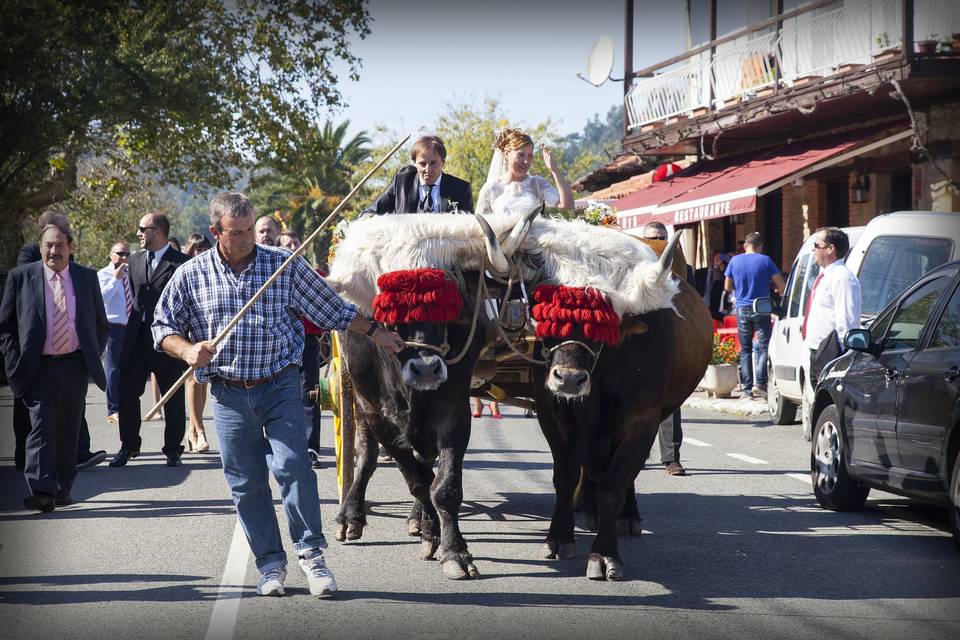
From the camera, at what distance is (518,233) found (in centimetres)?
738

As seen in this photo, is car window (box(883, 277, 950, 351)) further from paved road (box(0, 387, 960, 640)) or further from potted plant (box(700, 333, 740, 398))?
potted plant (box(700, 333, 740, 398))

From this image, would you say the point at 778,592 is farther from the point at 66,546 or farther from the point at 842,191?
the point at 842,191

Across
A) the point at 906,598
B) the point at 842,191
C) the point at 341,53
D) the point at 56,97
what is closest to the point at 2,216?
the point at 56,97

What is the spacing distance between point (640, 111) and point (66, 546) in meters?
22.0

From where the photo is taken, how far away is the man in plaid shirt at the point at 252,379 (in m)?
6.64

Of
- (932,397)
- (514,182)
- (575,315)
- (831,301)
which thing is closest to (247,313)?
(575,315)

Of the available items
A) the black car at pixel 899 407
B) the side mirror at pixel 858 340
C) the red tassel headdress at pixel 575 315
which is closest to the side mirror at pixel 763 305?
the black car at pixel 899 407

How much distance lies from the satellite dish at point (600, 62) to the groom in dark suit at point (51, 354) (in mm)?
19621

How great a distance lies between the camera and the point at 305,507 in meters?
6.65

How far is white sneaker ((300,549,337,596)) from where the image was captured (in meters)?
6.57

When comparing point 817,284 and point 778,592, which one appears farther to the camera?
point 817,284

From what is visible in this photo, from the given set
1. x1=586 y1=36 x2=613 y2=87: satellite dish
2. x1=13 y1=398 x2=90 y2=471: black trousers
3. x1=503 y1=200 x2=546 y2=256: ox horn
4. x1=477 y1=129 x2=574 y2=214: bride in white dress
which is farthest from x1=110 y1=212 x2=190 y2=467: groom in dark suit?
x1=586 y1=36 x2=613 y2=87: satellite dish

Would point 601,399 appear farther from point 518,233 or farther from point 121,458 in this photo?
point 121,458

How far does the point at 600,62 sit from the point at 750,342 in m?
12.2
